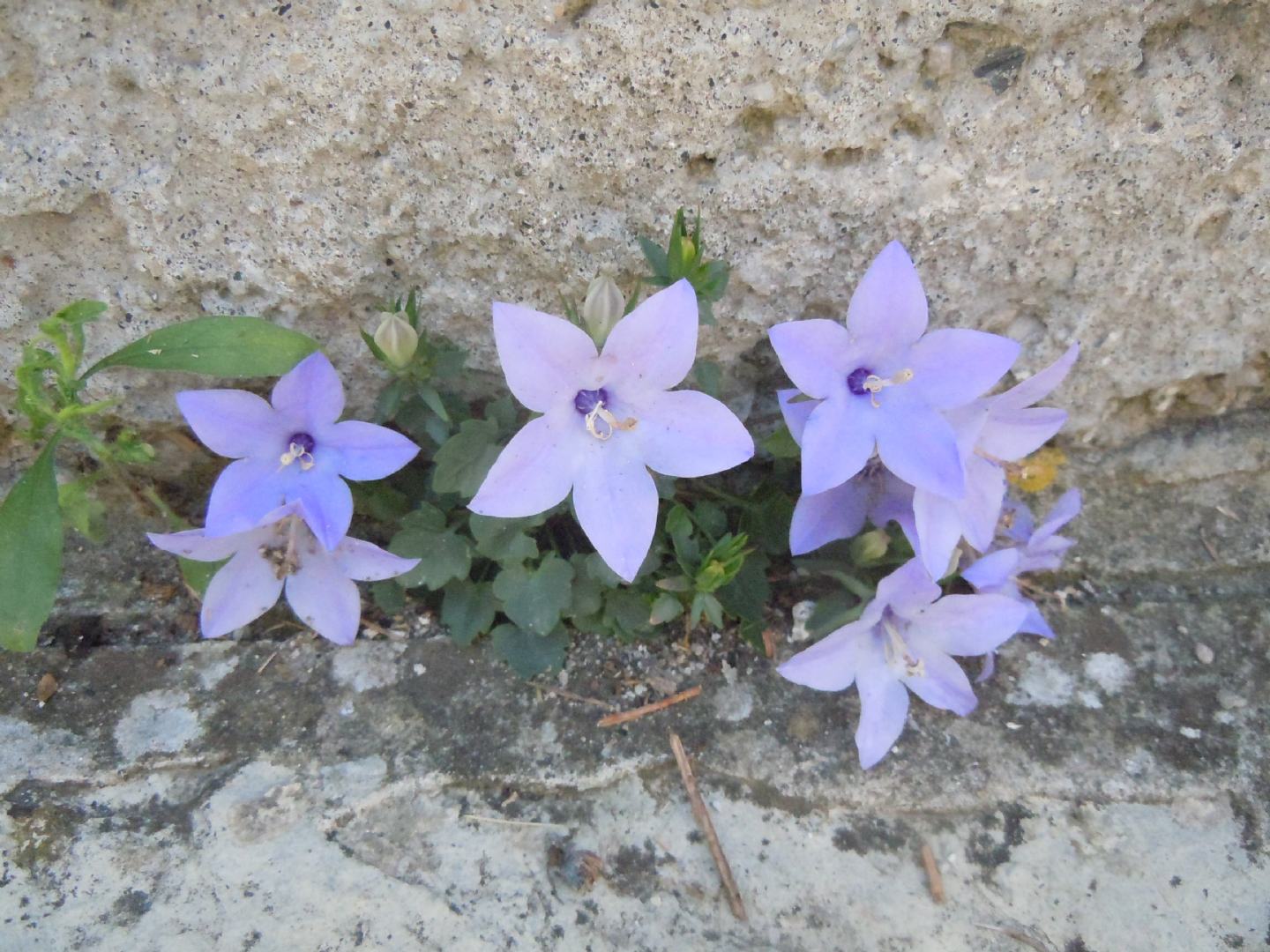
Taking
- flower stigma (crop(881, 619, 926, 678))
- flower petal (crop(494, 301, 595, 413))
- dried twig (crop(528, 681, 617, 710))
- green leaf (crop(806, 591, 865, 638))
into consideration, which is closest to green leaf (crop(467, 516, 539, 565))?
dried twig (crop(528, 681, 617, 710))

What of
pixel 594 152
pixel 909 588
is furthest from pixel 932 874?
pixel 594 152

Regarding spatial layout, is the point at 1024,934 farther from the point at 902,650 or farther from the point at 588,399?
the point at 588,399

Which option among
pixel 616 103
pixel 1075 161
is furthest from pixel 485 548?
pixel 1075 161

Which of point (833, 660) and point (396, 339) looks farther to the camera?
point (833, 660)

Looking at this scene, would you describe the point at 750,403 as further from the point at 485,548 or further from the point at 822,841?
the point at 822,841

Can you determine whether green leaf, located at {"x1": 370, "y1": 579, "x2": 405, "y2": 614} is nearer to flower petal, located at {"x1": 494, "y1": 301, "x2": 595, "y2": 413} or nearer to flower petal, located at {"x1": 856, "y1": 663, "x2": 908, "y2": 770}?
flower petal, located at {"x1": 494, "y1": 301, "x2": 595, "y2": 413}

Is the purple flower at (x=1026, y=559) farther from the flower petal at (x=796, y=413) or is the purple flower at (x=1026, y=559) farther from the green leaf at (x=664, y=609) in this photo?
the green leaf at (x=664, y=609)
